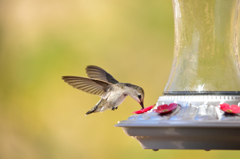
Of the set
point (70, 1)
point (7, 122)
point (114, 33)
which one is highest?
point (70, 1)

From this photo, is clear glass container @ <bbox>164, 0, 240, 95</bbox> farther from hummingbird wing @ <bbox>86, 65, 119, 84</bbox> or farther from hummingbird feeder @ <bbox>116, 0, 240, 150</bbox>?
hummingbird wing @ <bbox>86, 65, 119, 84</bbox>

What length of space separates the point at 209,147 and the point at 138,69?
4.48 meters

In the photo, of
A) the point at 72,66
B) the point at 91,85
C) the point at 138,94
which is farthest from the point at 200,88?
the point at 72,66

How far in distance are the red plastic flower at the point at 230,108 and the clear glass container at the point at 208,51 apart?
0.18 meters

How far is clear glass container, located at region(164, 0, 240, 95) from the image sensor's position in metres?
2.29

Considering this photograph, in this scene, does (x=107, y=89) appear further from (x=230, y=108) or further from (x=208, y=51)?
(x=230, y=108)

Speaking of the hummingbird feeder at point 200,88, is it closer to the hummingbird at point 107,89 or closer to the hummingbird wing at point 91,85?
the hummingbird at point 107,89

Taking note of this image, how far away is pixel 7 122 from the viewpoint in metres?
7.27

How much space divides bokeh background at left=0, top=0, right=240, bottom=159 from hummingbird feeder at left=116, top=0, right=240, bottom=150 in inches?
149

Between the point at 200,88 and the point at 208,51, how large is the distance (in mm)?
204

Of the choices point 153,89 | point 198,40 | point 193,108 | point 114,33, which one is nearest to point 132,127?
point 193,108

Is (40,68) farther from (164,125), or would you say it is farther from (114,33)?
(164,125)

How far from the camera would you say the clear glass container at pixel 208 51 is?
2.29m

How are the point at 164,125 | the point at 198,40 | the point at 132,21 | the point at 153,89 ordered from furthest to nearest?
the point at 132,21, the point at 153,89, the point at 198,40, the point at 164,125
